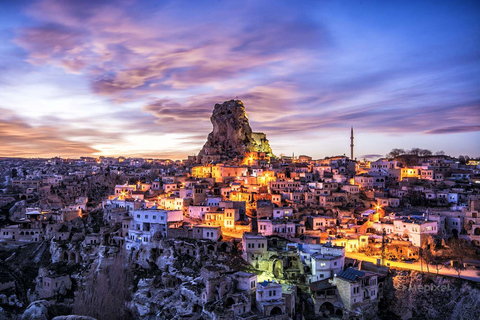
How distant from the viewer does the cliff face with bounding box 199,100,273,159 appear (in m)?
74.9

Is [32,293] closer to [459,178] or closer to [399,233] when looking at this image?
[399,233]

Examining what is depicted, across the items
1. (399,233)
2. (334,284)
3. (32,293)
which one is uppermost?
(399,233)

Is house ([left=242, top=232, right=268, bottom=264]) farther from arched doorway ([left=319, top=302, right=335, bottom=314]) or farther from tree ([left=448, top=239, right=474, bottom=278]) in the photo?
tree ([left=448, top=239, right=474, bottom=278])

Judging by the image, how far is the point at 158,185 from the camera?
51.0 meters

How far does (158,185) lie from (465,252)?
117 feet

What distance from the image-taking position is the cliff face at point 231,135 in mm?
74938

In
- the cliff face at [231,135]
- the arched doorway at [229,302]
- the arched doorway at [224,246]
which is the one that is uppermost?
the cliff face at [231,135]

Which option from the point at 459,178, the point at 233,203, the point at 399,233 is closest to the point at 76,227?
the point at 233,203

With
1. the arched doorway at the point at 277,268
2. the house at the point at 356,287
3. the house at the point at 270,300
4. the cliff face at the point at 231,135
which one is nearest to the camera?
the house at the point at 270,300

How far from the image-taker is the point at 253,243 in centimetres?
2912

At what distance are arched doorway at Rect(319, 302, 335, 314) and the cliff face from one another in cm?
4915

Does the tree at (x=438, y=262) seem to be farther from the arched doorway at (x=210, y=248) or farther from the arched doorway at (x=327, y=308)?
the arched doorway at (x=210, y=248)

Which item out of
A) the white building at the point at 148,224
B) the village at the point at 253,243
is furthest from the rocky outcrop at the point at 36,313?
the white building at the point at 148,224

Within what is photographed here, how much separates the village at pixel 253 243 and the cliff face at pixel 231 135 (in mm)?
24349
